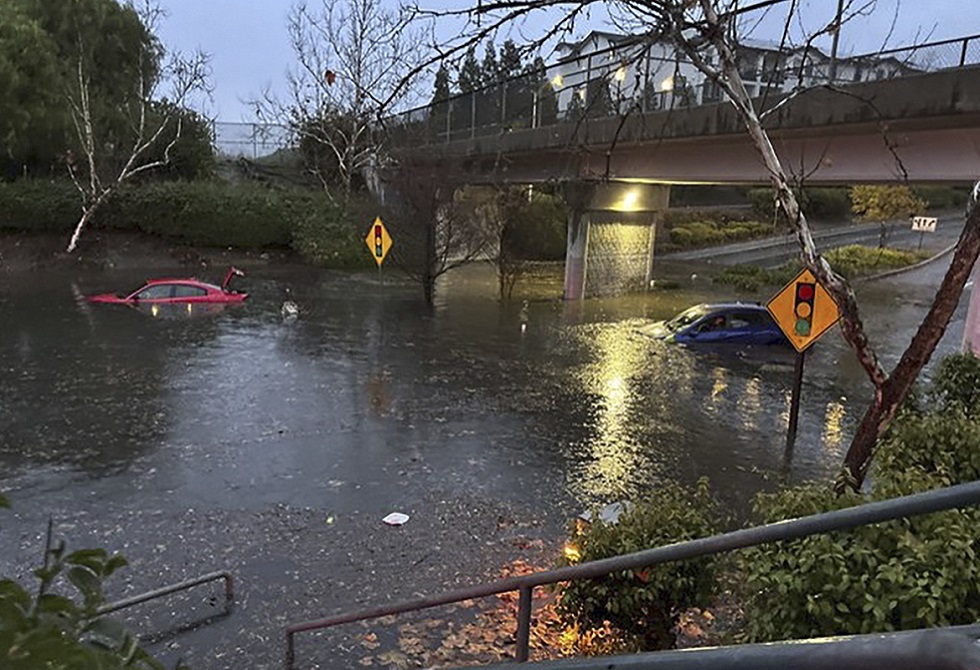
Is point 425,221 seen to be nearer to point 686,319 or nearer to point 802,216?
point 686,319

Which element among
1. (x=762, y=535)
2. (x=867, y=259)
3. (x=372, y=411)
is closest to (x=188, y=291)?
(x=372, y=411)

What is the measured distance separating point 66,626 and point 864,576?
3146 mm

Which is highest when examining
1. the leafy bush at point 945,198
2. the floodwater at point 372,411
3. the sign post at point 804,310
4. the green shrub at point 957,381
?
the leafy bush at point 945,198

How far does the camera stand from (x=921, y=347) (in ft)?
22.7

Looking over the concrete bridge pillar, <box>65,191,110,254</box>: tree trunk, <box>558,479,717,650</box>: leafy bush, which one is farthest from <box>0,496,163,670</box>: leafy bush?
<box>65,191,110,254</box>: tree trunk

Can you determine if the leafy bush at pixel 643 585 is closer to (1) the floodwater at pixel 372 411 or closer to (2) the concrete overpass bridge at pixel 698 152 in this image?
(2) the concrete overpass bridge at pixel 698 152

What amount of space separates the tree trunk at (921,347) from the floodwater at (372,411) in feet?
10.8

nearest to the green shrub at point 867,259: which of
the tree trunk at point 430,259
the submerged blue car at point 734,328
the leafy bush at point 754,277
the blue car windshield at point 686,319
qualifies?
the leafy bush at point 754,277

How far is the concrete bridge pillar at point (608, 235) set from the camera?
2809 cm

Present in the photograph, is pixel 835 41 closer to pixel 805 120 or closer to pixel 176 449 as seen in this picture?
pixel 805 120

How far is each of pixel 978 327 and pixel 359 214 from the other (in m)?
28.4

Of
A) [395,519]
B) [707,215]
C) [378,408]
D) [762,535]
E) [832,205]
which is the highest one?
[832,205]

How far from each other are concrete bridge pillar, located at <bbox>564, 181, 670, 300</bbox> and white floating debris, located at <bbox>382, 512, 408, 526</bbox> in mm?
19767

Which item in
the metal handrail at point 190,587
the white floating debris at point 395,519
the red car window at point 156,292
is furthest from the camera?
the red car window at point 156,292
